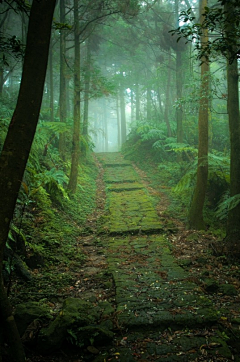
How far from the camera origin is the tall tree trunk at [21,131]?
260 centimetres

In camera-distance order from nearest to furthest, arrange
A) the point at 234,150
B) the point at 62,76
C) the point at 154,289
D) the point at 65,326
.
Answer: the point at 65,326
the point at 154,289
the point at 234,150
the point at 62,76

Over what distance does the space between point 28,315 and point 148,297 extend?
1813mm

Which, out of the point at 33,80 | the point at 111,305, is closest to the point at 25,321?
Result: the point at 111,305

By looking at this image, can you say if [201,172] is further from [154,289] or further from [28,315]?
[28,315]

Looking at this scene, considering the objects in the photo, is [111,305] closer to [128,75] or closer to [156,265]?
[156,265]

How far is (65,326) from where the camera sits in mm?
3104

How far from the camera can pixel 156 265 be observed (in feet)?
→ 17.7

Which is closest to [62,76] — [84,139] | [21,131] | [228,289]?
[84,139]

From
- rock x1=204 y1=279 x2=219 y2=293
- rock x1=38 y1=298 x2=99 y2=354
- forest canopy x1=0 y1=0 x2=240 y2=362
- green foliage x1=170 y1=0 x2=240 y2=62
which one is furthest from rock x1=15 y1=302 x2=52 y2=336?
green foliage x1=170 y1=0 x2=240 y2=62

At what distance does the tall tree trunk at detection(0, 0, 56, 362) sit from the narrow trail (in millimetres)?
1083

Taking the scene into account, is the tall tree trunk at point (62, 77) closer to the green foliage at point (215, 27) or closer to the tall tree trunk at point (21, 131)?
the green foliage at point (215, 27)

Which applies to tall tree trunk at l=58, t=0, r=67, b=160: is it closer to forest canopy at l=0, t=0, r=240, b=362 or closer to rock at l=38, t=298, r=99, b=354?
forest canopy at l=0, t=0, r=240, b=362

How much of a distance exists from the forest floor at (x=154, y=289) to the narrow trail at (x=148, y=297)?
0.01m

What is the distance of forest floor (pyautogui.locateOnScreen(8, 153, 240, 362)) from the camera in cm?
312
